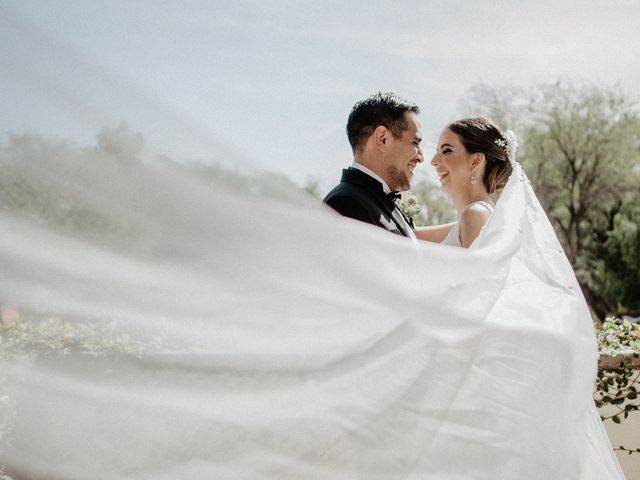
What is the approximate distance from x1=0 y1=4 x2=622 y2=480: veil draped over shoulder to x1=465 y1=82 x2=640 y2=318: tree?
19.3 metres

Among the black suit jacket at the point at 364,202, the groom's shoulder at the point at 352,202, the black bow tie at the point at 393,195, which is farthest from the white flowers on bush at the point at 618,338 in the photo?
the groom's shoulder at the point at 352,202

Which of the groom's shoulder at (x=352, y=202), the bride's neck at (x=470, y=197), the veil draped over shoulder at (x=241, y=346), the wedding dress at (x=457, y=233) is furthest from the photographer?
the bride's neck at (x=470, y=197)

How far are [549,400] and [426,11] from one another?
21.1m

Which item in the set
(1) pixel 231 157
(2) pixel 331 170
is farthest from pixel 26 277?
(2) pixel 331 170

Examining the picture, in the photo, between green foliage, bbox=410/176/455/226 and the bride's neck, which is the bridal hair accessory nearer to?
the bride's neck

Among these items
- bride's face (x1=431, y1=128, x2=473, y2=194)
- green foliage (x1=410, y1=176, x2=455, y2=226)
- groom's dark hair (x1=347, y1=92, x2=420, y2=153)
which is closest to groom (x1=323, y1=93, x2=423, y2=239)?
groom's dark hair (x1=347, y1=92, x2=420, y2=153)

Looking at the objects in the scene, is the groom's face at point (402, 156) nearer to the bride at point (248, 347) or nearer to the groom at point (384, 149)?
the groom at point (384, 149)

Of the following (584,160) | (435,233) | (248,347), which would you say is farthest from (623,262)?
(248,347)

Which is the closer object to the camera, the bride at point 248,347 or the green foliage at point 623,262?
→ the bride at point 248,347

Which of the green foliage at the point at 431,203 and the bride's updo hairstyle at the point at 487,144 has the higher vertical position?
the green foliage at the point at 431,203

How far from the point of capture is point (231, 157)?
4.18 ft

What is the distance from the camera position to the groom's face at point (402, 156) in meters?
2.89

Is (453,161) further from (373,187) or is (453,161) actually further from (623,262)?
(623,262)

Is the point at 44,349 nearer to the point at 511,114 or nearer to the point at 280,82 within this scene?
the point at 280,82
